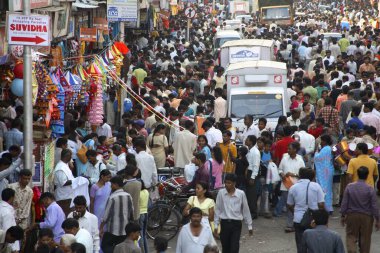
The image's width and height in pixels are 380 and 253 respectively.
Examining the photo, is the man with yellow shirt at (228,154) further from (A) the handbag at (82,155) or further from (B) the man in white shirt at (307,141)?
(A) the handbag at (82,155)

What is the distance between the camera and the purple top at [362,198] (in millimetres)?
13078

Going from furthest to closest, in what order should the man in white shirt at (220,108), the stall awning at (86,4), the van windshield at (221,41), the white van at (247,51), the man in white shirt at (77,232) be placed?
1. the van windshield at (221,41)
2. the white van at (247,51)
3. the stall awning at (86,4)
4. the man in white shirt at (220,108)
5. the man in white shirt at (77,232)

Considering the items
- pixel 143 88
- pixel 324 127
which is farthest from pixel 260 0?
pixel 324 127

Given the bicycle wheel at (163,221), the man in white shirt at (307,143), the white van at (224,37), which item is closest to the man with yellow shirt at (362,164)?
the bicycle wheel at (163,221)

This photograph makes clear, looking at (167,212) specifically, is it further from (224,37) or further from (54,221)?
(224,37)

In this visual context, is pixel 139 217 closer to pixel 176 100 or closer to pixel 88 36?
pixel 176 100

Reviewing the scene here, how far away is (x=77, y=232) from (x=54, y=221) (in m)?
1.07

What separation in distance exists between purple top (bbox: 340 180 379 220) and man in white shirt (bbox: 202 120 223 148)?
199 inches

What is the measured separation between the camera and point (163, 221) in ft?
50.3

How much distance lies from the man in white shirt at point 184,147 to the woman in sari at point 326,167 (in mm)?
2228

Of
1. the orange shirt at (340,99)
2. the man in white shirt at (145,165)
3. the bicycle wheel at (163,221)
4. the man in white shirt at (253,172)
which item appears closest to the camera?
the man in white shirt at (145,165)

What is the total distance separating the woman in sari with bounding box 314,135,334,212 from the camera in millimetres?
16359

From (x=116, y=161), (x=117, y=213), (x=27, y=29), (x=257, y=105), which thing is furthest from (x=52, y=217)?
(x=257, y=105)

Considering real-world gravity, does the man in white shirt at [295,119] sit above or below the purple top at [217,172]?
above
